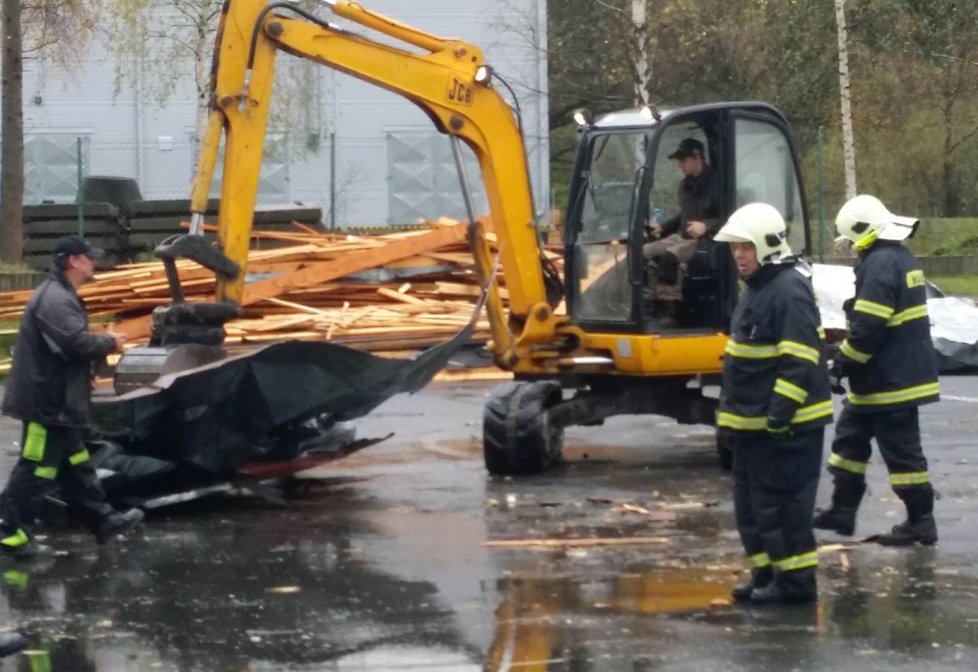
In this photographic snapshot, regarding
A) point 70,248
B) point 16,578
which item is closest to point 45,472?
point 16,578

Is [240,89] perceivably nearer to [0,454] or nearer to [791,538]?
[0,454]

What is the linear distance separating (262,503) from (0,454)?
3.33m

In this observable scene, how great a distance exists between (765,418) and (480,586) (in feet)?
5.50

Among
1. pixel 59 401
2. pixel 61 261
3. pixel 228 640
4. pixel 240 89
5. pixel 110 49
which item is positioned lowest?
pixel 228 640

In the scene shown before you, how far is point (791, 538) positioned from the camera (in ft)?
26.9

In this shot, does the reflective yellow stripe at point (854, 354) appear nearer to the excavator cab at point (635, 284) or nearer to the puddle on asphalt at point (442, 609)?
the puddle on asphalt at point (442, 609)

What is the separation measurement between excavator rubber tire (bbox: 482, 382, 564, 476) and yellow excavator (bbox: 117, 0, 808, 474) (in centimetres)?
1

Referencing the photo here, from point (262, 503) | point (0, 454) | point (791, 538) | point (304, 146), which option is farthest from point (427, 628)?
point (304, 146)

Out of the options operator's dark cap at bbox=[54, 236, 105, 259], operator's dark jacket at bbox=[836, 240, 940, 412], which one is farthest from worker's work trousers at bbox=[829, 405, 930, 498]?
operator's dark cap at bbox=[54, 236, 105, 259]

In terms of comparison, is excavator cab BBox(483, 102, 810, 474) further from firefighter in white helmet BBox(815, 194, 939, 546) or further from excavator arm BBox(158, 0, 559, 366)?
firefighter in white helmet BBox(815, 194, 939, 546)

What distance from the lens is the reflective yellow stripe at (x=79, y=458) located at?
978 cm

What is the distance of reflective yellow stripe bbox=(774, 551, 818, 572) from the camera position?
8180 mm

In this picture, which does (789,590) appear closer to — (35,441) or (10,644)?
(10,644)

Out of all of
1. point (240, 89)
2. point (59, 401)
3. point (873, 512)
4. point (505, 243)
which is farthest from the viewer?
point (505, 243)
